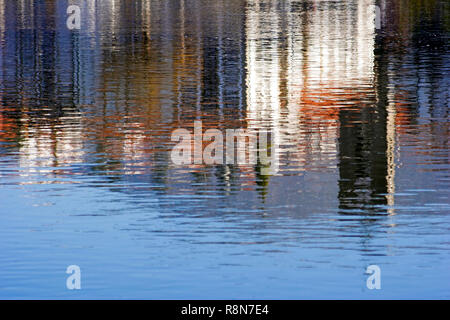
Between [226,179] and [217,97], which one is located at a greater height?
[217,97]

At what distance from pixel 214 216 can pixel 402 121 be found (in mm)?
9205

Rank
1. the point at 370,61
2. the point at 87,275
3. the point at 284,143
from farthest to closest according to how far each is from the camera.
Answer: the point at 370,61 < the point at 284,143 < the point at 87,275

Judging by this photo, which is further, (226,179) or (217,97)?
(217,97)

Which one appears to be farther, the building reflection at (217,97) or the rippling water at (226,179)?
the building reflection at (217,97)

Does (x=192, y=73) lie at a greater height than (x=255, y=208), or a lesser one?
greater

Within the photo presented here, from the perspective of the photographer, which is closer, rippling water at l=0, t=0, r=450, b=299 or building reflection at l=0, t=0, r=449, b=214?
rippling water at l=0, t=0, r=450, b=299

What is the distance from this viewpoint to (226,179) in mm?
17984

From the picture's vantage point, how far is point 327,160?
1931cm

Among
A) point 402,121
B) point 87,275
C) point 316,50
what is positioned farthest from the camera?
point 316,50

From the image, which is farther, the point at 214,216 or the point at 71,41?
the point at 71,41

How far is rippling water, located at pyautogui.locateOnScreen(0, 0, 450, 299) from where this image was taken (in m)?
12.8

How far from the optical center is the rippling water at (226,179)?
42.1 feet

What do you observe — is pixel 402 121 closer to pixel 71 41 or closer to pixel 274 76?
pixel 274 76
